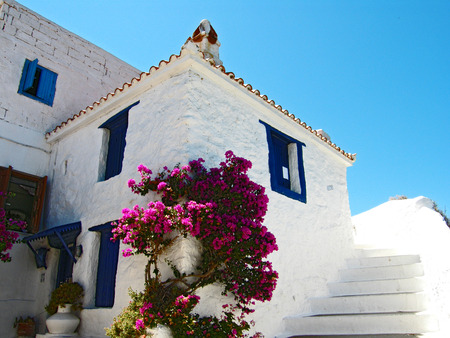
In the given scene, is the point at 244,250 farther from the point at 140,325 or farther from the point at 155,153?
the point at 155,153

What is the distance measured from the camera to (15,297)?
290 inches

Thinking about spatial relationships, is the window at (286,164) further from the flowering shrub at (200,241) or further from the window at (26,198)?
the window at (26,198)

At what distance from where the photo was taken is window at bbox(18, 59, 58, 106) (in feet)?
28.7

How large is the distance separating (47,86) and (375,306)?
8385 mm

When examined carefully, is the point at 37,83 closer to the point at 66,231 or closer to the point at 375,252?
the point at 66,231

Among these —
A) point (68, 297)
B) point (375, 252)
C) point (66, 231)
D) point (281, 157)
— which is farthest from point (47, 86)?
point (375, 252)

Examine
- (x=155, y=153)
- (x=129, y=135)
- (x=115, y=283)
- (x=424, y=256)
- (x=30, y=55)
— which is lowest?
(x=115, y=283)

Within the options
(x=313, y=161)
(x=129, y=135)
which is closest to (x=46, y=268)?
(x=129, y=135)

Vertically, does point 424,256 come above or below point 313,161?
below

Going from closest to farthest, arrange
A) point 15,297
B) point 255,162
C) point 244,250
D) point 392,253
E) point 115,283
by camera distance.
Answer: point 244,250, point 115,283, point 255,162, point 15,297, point 392,253

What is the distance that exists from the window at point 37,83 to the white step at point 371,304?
7.37m

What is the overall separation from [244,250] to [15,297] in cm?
508

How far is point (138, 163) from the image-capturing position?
636cm

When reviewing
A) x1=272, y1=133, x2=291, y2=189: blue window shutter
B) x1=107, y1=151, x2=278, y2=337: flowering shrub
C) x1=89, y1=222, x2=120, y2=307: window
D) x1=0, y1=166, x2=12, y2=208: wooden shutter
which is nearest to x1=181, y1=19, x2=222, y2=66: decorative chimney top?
x1=272, y1=133, x2=291, y2=189: blue window shutter
